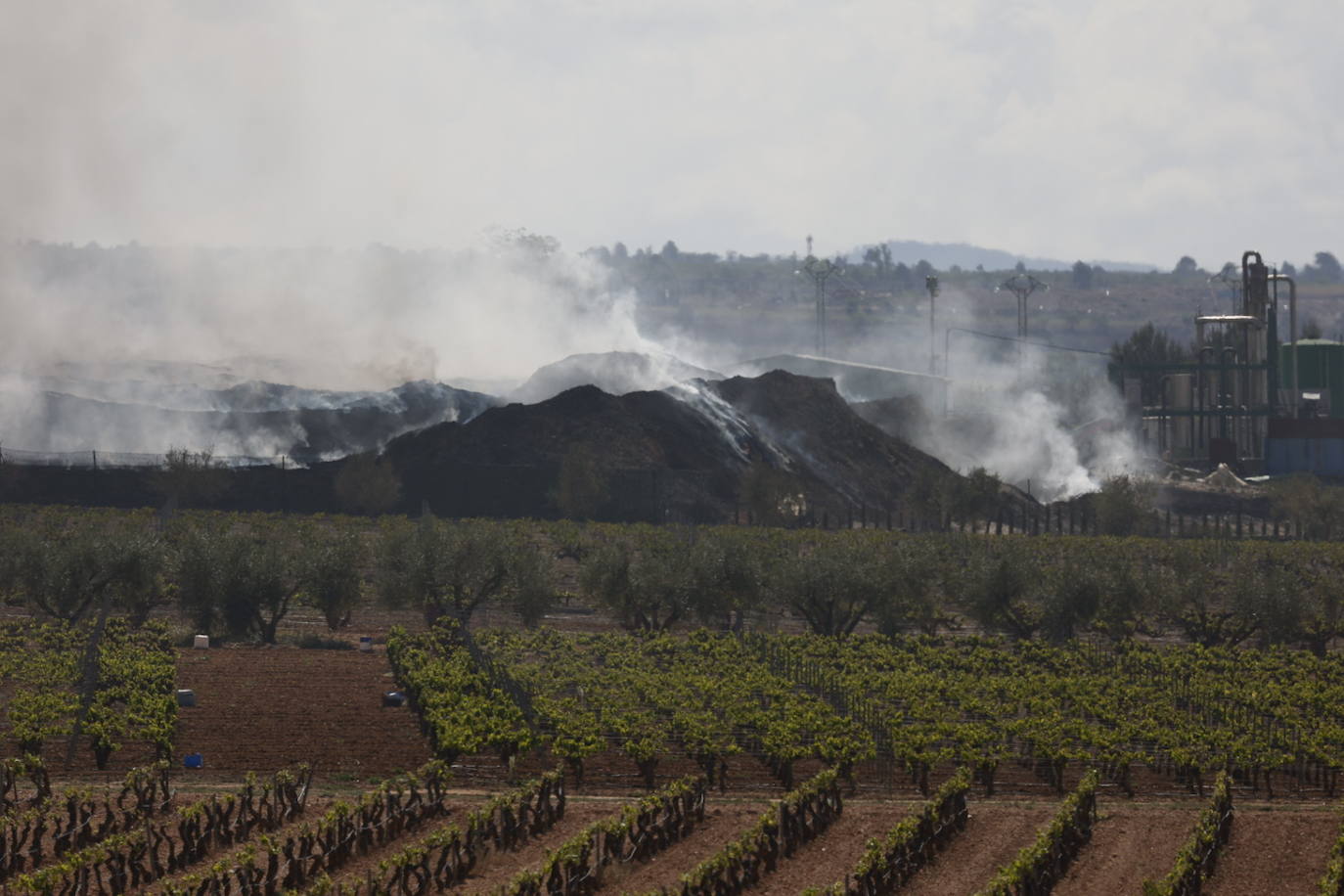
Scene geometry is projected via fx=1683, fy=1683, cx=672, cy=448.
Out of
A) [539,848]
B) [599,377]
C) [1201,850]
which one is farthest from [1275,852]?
[599,377]

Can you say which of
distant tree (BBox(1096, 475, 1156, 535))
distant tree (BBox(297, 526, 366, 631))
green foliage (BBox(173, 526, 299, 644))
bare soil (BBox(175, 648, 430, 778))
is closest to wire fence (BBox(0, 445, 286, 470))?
distant tree (BBox(297, 526, 366, 631))

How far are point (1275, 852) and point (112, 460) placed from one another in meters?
90.6

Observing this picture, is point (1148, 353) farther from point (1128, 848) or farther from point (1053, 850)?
point (1053, 850)

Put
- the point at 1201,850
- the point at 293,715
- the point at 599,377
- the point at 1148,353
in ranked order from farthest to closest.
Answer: the point at 1148,353
the point at 599,377
the point at 293,715
the point at 1201,850

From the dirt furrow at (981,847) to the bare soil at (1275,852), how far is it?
416 cm

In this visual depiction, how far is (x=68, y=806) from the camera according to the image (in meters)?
35.5

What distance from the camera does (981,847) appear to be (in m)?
36.6

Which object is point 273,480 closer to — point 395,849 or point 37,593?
point 37,593

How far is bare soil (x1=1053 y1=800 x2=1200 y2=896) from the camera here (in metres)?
34.2

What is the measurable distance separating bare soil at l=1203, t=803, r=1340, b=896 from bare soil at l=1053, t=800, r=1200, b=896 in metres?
1.09

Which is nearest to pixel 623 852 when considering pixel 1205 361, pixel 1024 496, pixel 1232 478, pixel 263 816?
pixel 263 816

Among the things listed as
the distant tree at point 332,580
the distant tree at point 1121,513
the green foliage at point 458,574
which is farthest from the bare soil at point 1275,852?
the distant tree at point 1121,513

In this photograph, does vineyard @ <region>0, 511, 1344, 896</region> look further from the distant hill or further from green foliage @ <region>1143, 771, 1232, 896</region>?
the distant hill

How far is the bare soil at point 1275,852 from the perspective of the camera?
34.3 m
